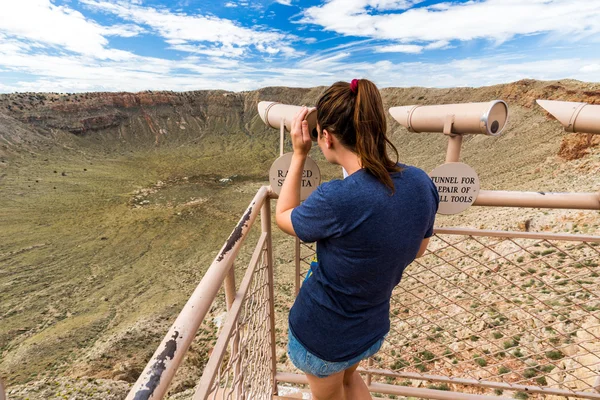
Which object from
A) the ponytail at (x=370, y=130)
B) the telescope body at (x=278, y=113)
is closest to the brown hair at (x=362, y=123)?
the ponytail at (x=370, y=130)

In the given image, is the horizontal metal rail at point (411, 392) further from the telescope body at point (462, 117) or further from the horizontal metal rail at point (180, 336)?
the telescope body at point (462, 117)

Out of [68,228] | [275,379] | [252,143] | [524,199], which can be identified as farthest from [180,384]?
[252,143]

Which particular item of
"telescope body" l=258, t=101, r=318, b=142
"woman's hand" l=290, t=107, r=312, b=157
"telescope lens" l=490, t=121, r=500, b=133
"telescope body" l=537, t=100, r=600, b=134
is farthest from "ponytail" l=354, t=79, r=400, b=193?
"telescope body" l=537, t=100, r=600, b=134

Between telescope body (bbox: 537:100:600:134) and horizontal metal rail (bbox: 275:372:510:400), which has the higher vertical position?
telescope body (bbox: 537:100:600:134)

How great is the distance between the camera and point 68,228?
62.8ft

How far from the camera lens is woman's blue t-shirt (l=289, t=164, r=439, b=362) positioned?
0.96 metres

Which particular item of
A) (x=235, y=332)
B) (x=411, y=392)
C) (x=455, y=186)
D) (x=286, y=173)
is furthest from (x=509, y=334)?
(x=235, y=332)

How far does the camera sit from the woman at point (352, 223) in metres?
0.97

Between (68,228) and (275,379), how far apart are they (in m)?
21.8

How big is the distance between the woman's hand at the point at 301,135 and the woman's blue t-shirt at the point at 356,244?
31cm

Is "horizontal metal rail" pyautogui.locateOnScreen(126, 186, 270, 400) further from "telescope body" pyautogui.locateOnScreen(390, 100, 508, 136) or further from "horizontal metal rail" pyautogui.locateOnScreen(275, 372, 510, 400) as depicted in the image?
"horizontal metal rail" pyautogui.locateOnScreen(275, 372, 510, 400)

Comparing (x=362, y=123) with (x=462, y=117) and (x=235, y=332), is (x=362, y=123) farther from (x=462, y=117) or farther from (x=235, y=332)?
(x=235, y=332)

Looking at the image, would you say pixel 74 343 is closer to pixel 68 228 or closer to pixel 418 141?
pixel 68 228

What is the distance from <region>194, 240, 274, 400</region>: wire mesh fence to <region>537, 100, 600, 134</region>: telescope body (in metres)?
1.49
